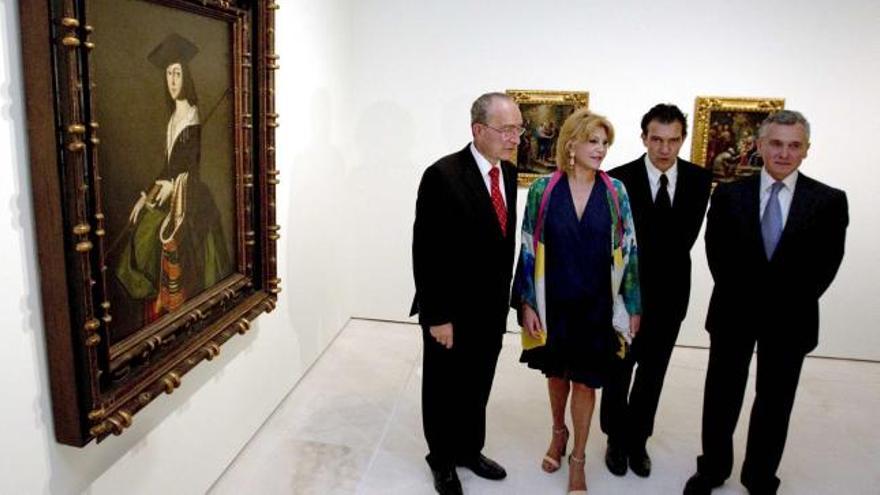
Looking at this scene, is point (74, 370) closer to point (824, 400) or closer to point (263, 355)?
point (263, 355)

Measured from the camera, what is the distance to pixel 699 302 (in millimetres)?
5305

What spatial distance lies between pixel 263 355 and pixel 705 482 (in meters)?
2.50

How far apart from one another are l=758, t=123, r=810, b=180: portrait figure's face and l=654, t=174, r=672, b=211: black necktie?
1.53 feet

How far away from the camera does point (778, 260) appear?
9.16 feet

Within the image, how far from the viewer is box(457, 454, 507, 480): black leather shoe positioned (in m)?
3.28

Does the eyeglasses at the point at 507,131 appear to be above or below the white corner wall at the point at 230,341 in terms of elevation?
above

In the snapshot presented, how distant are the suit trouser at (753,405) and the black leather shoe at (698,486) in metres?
0.03

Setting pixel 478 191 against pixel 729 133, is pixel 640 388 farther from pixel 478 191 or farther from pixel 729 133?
pixel 729 133

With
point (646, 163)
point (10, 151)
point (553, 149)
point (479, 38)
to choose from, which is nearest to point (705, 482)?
point (646, 163)

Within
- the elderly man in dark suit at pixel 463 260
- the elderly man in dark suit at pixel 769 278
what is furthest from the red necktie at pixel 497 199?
the elderly man in dark suit at pixel 769 278

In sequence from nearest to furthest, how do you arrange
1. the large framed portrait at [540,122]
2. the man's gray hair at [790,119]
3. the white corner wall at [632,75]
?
the man's gray hair at [790,119] → the white corner wall at [632,75] → the large framed portrait at [540,122]

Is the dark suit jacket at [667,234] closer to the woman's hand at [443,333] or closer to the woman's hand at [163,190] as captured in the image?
the woman's hand at [443,333]

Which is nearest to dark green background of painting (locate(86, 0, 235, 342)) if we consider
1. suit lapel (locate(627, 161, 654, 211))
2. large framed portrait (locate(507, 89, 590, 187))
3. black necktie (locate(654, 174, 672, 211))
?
suit lapel (locate(627, 161, 654, 211))

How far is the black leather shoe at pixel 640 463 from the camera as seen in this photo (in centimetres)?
335
